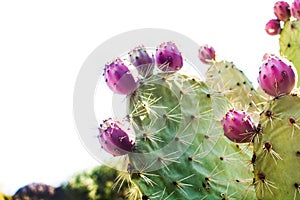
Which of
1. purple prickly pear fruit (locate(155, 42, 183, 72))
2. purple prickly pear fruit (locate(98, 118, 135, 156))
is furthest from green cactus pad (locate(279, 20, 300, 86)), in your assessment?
purple prickly pear fruit (locate(98, 118, 135, 156))

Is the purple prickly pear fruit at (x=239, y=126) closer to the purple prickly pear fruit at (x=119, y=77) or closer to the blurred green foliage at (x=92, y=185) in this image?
the purple prickly pear fruit at (x=119, y=77)

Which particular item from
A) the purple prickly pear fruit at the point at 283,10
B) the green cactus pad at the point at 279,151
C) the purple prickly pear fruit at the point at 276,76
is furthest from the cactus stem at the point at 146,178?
the purple prickly pear fruit at the point at 283,10

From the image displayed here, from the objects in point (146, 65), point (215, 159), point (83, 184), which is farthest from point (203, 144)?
point (83, 184)

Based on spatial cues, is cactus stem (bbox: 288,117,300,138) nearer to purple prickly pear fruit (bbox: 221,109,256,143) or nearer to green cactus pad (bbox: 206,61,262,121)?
purple prickly pear fruit (bbox: 221,109,256,143)

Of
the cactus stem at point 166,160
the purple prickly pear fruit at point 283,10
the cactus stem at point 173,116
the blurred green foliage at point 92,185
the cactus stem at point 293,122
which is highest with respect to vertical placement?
the purple prickly pear fruit at point 283,10

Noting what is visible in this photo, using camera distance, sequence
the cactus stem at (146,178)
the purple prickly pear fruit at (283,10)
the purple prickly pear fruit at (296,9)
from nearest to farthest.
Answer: the cactus stem at (146,178) → the purple prickly pear fruit at (296,9) → the purple prickly pear fruit at (283,10)

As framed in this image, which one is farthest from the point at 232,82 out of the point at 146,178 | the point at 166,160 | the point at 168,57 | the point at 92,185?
the point at 92,185

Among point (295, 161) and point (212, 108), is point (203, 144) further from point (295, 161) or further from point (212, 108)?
point (295, 161)
